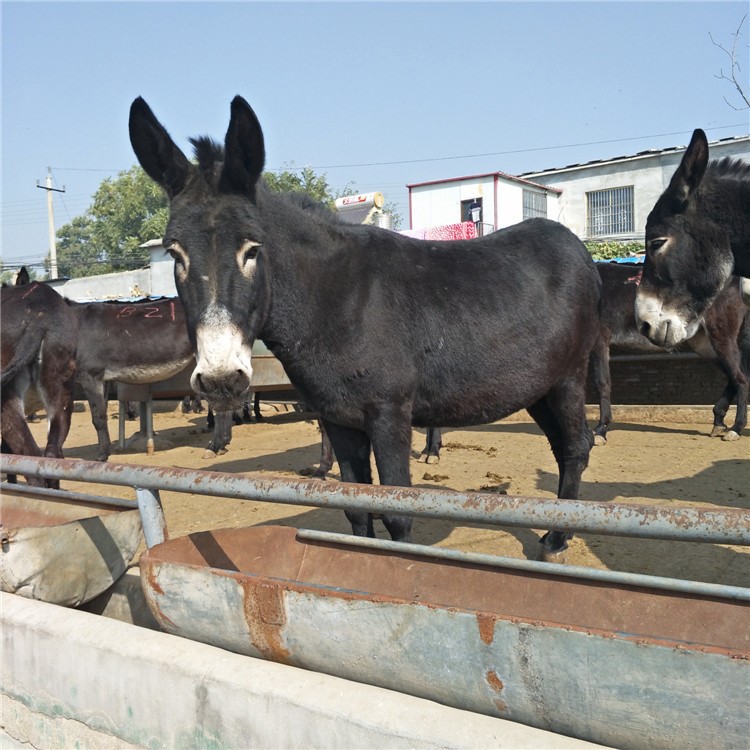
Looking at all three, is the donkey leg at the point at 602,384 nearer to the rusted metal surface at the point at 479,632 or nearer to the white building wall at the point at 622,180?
the rusted metal surface at the point at 479,632

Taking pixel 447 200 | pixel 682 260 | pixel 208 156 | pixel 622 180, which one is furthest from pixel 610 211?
pixel 208 156

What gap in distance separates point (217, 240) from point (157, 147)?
67 centimetres

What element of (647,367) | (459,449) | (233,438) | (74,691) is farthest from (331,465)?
(647,367)

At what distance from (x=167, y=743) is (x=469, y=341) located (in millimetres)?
2724

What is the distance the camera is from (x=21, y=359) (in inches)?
291

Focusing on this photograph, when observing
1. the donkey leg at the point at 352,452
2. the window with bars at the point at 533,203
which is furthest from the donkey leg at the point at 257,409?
the window with bars at the point at 533,203

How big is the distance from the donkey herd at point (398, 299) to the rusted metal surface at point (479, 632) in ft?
2.51

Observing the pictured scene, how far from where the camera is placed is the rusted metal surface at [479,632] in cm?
182

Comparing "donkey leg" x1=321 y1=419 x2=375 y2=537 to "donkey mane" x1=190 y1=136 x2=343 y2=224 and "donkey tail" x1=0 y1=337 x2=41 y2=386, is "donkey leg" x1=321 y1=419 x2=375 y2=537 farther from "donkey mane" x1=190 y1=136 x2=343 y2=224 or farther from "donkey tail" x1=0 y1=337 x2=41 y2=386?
"donkey tail" x1=0 y1=337 x2=41 y2=386

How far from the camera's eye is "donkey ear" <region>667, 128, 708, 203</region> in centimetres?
464

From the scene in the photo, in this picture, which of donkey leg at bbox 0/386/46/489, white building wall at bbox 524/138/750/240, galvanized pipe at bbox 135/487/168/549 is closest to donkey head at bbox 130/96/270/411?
galvanized pipe at bbox 135/487/168/549

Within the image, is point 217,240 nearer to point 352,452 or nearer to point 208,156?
point 208,156

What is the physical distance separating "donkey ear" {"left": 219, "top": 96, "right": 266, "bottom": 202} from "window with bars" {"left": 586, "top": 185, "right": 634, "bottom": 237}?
86.3 ft

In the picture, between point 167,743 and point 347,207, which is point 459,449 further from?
point 347,207
